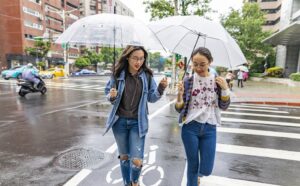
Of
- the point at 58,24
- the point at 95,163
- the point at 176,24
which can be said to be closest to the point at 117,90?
the point at 176,24

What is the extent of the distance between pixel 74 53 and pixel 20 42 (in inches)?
823

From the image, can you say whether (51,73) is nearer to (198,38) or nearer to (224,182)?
(198,38)

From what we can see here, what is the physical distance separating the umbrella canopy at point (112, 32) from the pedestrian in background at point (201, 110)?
2.26 feet

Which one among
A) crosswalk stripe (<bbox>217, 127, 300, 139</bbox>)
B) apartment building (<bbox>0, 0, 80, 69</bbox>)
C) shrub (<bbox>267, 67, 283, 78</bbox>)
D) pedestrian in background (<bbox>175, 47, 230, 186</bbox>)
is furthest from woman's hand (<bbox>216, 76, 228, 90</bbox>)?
apartment building (<bbox>0, 0, 80, 69</bbox>)

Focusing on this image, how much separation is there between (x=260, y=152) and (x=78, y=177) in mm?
3478

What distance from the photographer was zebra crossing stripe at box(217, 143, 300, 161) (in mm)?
4781

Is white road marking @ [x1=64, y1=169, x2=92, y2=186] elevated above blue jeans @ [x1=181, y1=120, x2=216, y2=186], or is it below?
below

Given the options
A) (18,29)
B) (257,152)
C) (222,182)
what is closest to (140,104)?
(222,182)

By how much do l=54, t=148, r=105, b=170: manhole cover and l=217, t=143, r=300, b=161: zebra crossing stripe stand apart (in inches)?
93.9

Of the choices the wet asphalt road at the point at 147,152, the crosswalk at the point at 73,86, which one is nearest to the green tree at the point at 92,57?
the crosswalk at the point at 73,86

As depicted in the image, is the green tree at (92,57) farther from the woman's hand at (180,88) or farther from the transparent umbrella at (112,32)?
the woman's hand at (180,88)

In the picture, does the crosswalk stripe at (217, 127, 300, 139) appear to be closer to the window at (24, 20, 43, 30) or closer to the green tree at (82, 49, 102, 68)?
the window at (24, 20, 43, 30)

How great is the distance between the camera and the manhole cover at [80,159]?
4125 mm

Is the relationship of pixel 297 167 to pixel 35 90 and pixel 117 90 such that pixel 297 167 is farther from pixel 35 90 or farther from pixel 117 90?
pixel 35 90
